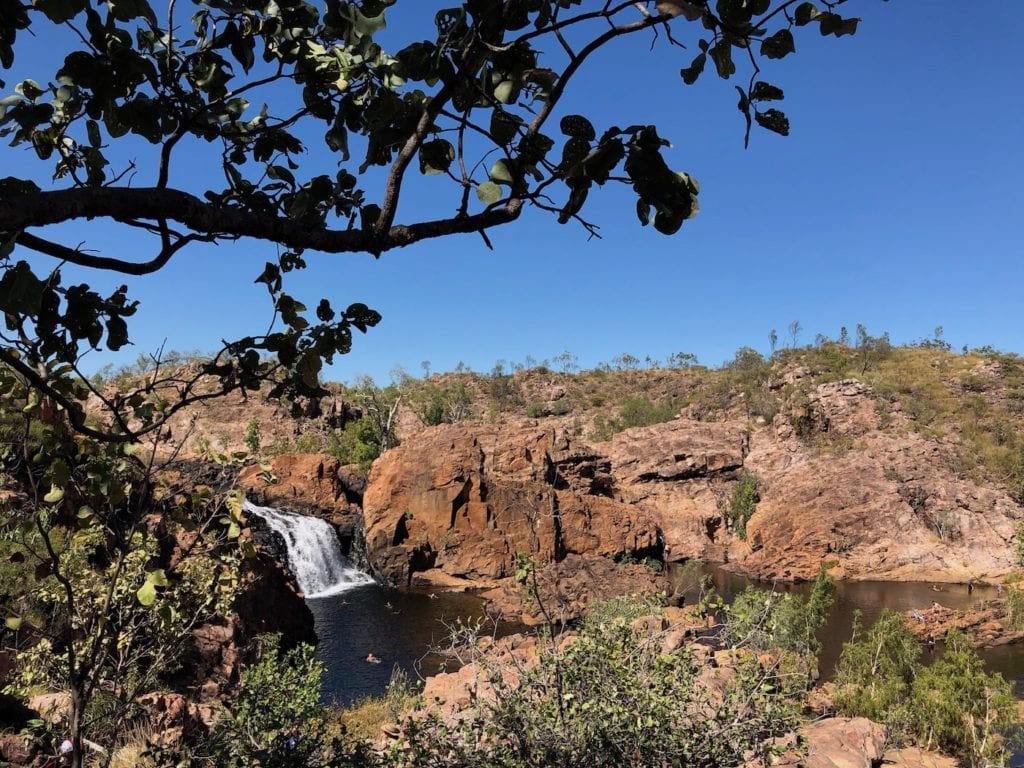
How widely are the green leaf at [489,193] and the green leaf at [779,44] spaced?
658 mm

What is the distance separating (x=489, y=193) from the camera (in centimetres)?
143

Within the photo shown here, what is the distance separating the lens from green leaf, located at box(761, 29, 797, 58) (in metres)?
1.35

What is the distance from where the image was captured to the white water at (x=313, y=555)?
20.8m

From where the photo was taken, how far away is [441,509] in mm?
23250

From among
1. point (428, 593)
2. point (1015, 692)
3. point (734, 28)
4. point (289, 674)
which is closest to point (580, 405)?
point (428, 593)

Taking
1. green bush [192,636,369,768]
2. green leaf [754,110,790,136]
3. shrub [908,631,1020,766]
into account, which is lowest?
shrub [908,631,1020,766]

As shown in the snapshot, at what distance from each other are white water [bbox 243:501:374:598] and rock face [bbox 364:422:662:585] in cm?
128

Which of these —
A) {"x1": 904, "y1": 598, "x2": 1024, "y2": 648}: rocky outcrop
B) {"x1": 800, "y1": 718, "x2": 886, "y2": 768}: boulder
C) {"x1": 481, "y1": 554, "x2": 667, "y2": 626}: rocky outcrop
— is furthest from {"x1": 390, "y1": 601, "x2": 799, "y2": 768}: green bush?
{"x1": 904, "y1": 598, "x2": 1024, "y2": 648}: rocky outcrop

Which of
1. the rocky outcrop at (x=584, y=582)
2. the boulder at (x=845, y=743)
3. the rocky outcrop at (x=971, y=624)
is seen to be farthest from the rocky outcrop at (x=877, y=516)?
the boulder at (x=845, y=743)

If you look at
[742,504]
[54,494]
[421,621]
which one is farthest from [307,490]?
[54,494]

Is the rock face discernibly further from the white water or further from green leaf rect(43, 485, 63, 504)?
green leaf rect(43, 485, 63, 504)

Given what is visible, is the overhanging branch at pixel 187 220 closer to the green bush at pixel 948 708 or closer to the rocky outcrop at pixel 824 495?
the green bush at pixel 948 708

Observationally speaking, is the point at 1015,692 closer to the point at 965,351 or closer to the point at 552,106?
the point at 552,106

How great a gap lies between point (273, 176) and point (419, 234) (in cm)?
75
